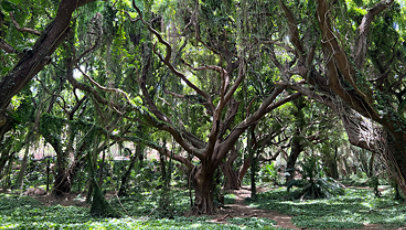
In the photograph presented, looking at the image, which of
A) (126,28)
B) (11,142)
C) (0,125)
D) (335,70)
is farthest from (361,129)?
(11,142)

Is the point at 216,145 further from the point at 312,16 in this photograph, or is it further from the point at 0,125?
the point at 0,125

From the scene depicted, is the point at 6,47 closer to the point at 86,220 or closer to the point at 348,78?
the point at 86,220

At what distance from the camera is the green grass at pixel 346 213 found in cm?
651

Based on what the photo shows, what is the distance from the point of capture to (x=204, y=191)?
8.55 meters

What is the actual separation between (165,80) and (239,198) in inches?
247

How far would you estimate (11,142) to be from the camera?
9.84 meters

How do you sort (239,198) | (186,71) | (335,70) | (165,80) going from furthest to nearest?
1. (239,198)
2. (186,71)
3. (165,80)
4. (335,70)

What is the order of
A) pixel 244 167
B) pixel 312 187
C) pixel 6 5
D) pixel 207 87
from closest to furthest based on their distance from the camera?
pixel 6 5 < pixel 207 87 < pixel 312 187 < pixel 244 167

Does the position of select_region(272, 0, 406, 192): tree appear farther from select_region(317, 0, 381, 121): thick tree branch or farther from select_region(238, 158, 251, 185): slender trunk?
select_region(238, 158, 251, 185): slender trunk

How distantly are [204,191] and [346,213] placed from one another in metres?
3.79

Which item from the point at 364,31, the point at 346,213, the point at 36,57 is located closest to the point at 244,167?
the point at 346,213

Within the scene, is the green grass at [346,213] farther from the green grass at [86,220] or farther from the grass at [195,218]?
the green grass at [86,220]

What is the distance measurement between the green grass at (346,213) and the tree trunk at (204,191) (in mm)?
2255

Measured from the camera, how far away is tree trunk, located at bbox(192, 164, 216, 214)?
850 centimetres
